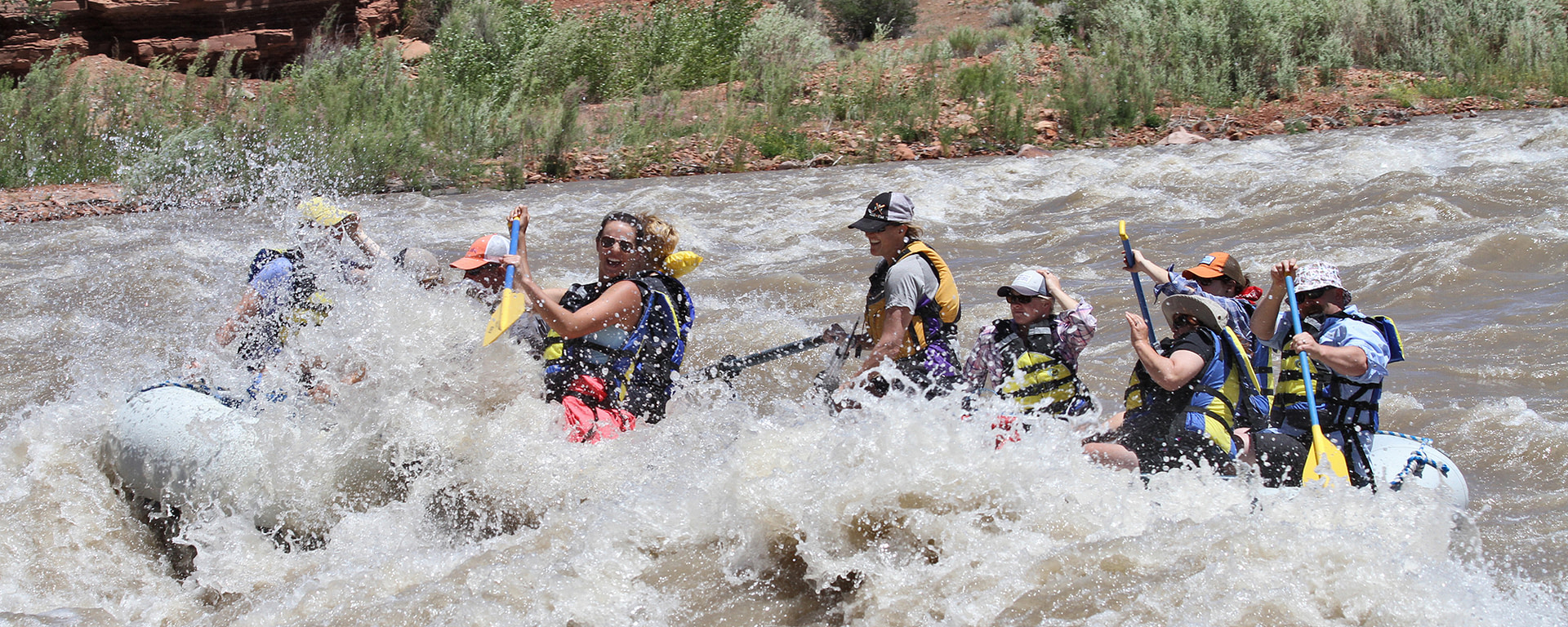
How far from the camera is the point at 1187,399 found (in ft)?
12.7

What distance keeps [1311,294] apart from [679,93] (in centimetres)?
1297

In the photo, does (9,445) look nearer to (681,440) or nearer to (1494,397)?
(681,440)

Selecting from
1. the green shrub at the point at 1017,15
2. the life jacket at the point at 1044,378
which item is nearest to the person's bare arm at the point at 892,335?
the life jacket at the point at 1044,378

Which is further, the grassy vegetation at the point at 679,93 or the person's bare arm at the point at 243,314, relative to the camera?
the grassy vegetation at the point at 679,93

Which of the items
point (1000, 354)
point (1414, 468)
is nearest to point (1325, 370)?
point (1414, 468)

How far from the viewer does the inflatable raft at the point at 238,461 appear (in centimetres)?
389

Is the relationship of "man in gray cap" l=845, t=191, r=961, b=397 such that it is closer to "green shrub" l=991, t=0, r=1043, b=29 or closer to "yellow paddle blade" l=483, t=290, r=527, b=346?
"yellow paddle blade" l=483, t=290, r=527, b=346

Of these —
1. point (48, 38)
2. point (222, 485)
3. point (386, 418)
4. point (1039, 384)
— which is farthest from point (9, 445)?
point (48, 38)

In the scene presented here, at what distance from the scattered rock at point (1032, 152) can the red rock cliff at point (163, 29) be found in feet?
39.8

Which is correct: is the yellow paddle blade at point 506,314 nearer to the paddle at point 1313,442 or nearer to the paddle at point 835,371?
the paddle at point 835,371

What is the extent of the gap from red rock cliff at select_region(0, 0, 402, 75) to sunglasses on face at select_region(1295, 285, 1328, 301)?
17.4 m

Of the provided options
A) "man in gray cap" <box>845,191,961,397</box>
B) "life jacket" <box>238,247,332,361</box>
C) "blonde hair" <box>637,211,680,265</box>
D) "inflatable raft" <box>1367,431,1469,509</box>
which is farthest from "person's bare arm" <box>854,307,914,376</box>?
"life jacket" <box>238,247,332,361</box>

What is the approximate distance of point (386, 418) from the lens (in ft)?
13.2

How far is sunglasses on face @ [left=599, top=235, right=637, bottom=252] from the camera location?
3.88 meters
